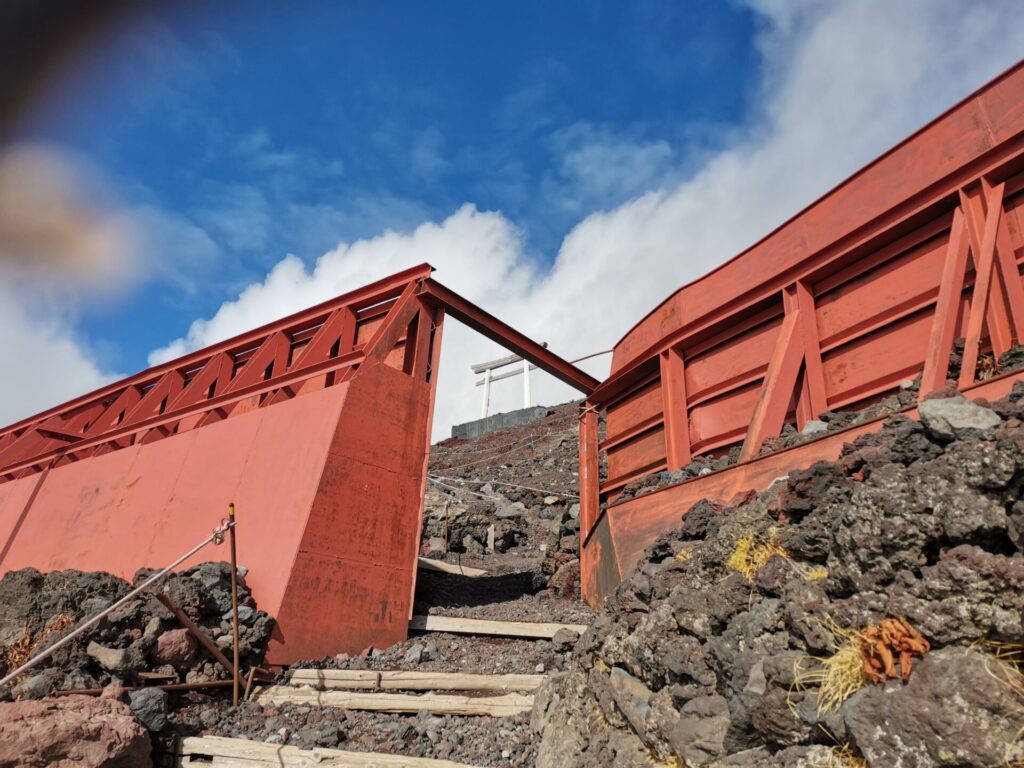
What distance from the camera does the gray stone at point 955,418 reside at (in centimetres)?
306

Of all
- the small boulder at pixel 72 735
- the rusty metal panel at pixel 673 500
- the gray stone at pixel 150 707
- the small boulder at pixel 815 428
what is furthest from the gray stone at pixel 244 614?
the small boulder at pixel 815 428

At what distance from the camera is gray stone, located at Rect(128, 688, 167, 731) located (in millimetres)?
5070

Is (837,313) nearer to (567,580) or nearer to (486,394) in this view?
(567,580)

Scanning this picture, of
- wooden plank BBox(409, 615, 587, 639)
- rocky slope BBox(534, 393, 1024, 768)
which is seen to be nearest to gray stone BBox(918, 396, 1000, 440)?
rocky slope BBox(534, 393, 1024, 768)

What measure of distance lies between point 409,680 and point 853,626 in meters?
4.62

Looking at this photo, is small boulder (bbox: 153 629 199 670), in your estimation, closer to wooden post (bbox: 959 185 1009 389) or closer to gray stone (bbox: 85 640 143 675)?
gray stone (bbox: 85 640 143 675)

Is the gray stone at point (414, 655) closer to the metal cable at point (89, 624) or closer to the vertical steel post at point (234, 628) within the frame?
the vertical steel post at point (234, 628)

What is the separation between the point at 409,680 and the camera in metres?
6.26

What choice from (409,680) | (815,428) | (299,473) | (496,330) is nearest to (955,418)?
(815,428)

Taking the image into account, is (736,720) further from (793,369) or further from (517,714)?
(793,369)

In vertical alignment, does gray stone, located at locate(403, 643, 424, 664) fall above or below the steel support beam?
below

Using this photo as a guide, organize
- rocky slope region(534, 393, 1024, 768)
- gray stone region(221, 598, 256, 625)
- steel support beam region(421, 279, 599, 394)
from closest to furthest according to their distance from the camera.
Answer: rocky slope region(534, 393, 1024, 768) → gray stone region(221, 598, 256, 625) → steel support beam region(421, 279, 599, 394)

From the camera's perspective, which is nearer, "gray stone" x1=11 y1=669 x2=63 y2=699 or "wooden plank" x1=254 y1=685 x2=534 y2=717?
"gray stone" x1=11 y1=669 x2=63 y2=699

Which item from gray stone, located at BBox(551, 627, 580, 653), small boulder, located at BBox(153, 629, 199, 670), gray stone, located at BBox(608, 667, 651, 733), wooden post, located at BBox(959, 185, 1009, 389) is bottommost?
gray stone, located at BBox(608, 667, 651, 733)
